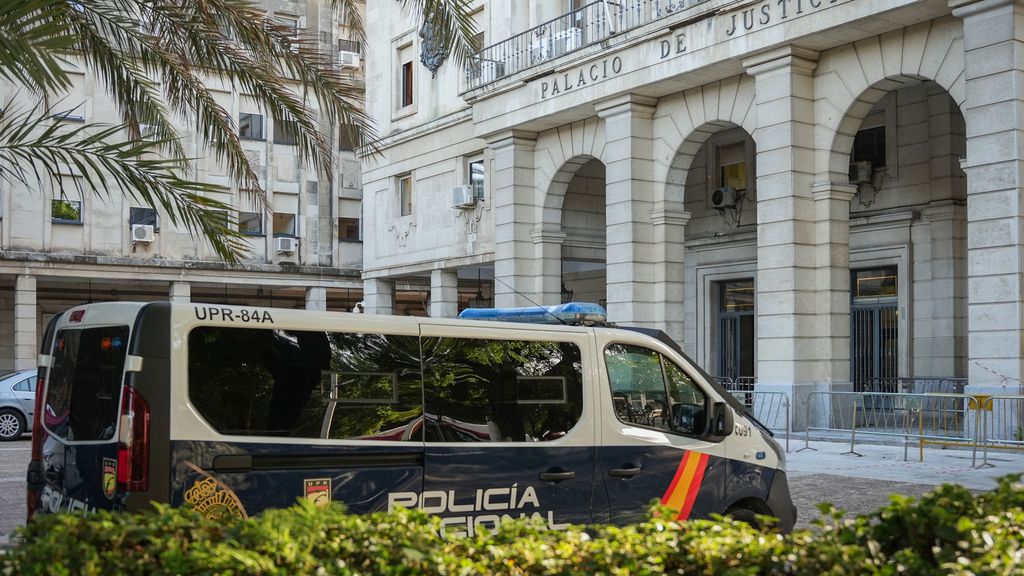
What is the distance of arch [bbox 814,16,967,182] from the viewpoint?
1750 cm

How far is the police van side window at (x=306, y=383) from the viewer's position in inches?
242

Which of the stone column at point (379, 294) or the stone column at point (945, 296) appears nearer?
the stone column at point (945, 296)

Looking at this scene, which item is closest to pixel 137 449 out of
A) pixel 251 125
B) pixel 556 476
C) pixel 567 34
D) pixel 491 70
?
pixel 556 476

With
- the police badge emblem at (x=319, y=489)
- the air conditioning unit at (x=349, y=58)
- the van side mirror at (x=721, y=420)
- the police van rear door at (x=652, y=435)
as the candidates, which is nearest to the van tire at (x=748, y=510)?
the police van rear door at (x=652, y=435)

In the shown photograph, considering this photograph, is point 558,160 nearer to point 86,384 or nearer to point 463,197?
point 463,197

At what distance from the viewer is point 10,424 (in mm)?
21703

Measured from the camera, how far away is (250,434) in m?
6.22

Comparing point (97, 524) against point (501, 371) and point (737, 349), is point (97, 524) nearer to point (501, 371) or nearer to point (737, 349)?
point (501, 371)

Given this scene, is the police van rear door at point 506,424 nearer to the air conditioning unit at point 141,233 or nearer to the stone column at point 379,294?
the stone column at point 379,294

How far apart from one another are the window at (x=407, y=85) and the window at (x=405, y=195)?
2106mm

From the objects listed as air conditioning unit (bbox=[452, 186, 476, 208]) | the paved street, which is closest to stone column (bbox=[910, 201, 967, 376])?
the paved street

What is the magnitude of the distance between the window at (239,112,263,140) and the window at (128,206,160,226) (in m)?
4.29

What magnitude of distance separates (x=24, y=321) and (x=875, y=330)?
87.5 feet

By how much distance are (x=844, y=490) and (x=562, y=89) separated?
1324cm
